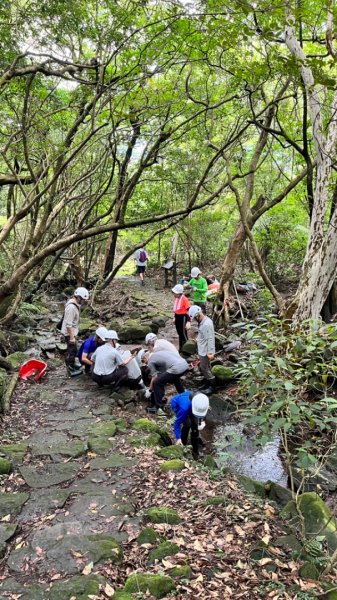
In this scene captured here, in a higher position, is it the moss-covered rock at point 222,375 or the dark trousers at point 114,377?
the dark trousers at point 114,377

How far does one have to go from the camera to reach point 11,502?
16.6ft

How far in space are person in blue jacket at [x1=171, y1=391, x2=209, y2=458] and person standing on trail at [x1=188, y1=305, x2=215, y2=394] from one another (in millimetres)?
2294

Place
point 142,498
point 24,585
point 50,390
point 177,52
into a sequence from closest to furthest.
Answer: point 24,585 → point 142,498 → point 50,390 → point 177,52

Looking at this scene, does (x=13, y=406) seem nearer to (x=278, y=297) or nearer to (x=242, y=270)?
(x=278, y=297)

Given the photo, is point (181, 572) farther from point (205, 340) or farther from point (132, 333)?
point (132, 333)

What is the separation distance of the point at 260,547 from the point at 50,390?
5.89 m

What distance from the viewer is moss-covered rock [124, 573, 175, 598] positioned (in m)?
3.72

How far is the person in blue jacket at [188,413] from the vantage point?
7113 millimetres

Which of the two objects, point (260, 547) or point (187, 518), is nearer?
point (260, 547)

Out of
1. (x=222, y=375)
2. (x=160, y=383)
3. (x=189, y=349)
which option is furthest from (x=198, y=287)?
(x=160, y=383)

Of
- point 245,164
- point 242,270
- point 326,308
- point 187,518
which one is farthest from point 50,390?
point 242,270

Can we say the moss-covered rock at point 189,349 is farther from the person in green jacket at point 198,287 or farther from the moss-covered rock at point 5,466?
the moss-covered rock at point 5,466

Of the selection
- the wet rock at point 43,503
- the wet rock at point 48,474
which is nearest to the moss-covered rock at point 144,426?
the wet rock at point 48,474

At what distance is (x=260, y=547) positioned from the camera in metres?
4.37
